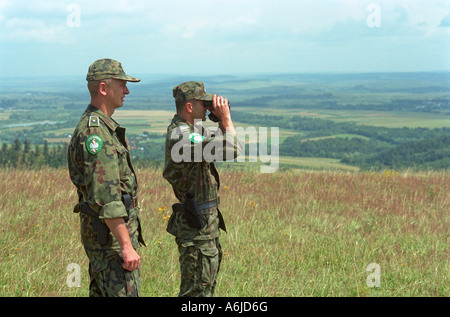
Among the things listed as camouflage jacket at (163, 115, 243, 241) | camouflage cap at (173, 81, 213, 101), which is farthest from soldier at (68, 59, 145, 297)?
camouflage cap at (173, 81, 213, 101)

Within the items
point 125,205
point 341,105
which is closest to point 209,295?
point 125,205

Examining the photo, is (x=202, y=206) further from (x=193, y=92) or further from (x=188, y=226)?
(x=193, y=92)

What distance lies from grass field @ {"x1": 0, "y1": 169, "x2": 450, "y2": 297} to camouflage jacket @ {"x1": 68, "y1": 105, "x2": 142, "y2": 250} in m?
1.99

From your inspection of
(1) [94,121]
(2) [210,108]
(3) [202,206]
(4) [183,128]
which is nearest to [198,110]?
(2) [210,108]

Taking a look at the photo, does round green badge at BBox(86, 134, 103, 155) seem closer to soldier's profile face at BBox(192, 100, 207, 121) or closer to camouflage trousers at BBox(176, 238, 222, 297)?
soldier's profile face at BBox(192, 100, 207, 121)

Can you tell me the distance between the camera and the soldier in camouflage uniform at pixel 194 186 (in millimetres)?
3900

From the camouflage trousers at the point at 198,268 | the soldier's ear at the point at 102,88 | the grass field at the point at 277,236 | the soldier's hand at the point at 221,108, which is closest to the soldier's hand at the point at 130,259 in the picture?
the camouflage trousers at the point at 198,268

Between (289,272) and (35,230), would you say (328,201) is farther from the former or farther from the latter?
(35,230)

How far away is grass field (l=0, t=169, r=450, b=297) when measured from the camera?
5469 millimetres

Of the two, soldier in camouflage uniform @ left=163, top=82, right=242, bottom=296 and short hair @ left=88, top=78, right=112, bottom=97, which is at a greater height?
short hair @ left=88, top=78, right=112, bottom=97

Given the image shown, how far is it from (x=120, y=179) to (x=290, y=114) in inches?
5581

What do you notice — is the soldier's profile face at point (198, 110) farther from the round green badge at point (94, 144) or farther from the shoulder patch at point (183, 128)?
the round green badge at point (94, 144)

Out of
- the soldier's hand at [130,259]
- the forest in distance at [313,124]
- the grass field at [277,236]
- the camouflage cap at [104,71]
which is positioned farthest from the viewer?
the forest in distance at [313,124]

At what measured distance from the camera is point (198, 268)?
13.1ft
